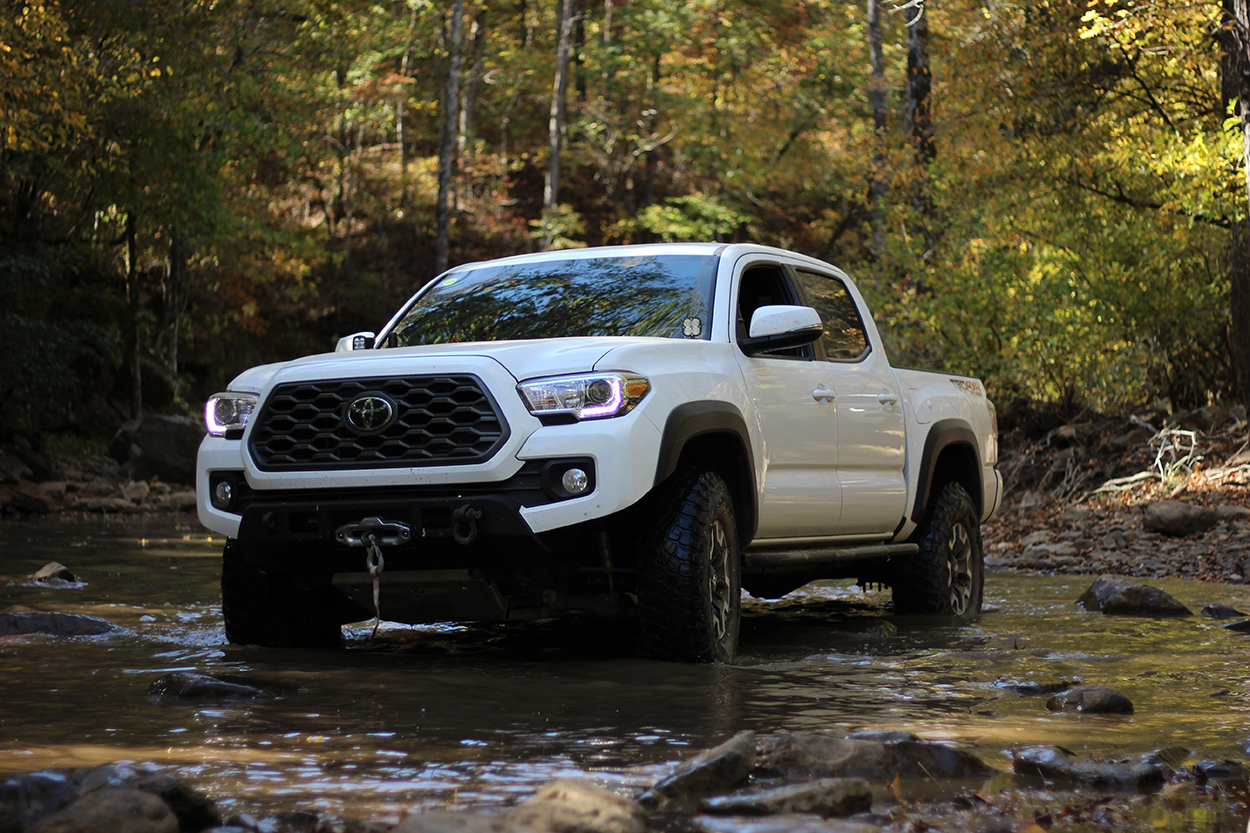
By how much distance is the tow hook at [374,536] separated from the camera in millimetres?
5656

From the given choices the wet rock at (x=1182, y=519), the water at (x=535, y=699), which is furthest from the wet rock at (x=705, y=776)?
the wet rock at (x=1182, y=519)

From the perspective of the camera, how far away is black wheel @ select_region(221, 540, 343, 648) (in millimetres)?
6453

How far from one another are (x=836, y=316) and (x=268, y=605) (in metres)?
3.35

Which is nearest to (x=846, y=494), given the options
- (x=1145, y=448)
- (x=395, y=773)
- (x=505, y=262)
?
(x=505, y=262)

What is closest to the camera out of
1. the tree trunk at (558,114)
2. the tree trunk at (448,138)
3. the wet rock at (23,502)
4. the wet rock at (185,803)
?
the wet rock at (185,803)

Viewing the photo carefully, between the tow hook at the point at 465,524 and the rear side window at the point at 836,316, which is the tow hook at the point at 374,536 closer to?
the tow hook at the point at 465,524

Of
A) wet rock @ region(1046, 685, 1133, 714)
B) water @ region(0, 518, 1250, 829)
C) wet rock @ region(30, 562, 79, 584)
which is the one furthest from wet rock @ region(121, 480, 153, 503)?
wet rock @ region(1046, 685, 1133, 714)

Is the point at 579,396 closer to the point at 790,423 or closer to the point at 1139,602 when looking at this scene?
the point at 790,423

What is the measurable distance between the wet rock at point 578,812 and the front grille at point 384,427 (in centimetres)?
239

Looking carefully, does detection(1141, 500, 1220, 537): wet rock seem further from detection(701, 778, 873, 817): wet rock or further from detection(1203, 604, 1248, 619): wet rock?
detection(701, 778, 873, 817): wet rock

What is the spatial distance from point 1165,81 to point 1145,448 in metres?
4.25

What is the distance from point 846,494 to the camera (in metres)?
7.30

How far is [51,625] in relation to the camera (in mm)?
7023

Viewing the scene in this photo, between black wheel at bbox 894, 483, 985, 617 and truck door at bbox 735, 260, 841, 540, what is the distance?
1.20 meters
